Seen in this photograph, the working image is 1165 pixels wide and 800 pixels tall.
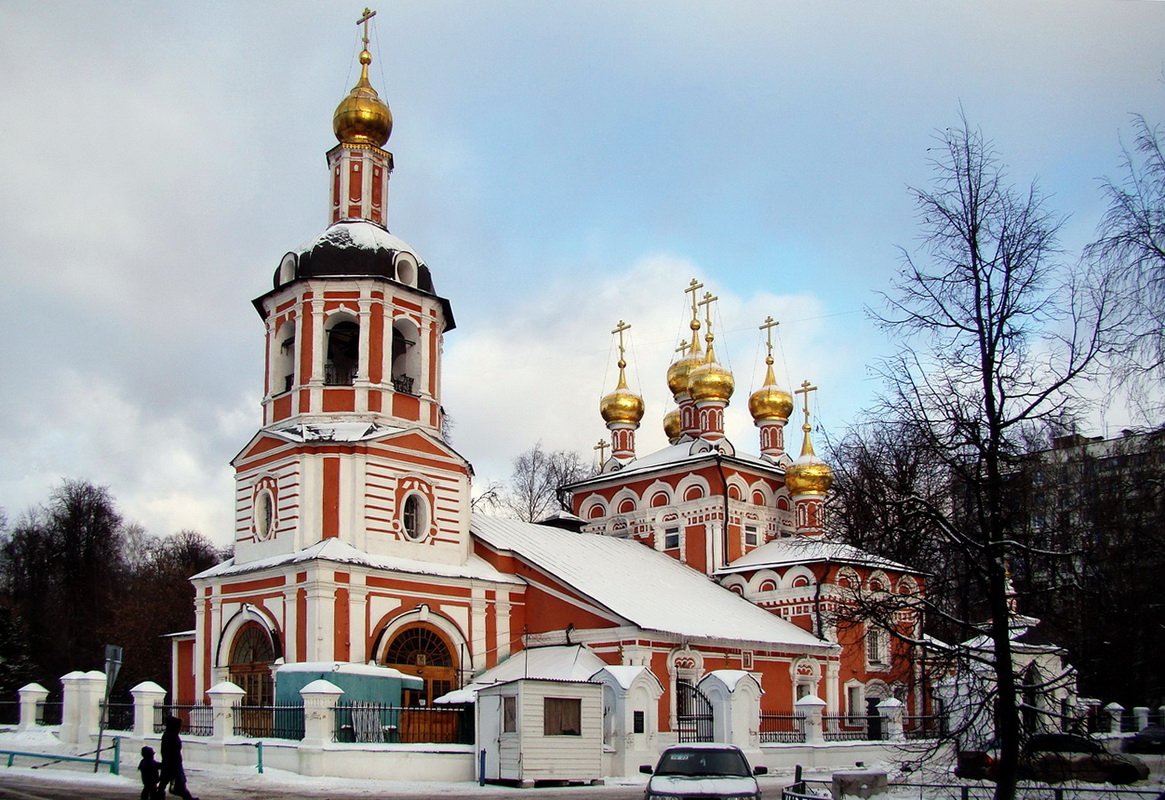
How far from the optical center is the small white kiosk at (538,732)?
64.5 ft

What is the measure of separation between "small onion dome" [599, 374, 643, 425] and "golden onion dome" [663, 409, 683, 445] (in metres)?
1.01

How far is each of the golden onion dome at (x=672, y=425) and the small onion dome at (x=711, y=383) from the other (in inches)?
124

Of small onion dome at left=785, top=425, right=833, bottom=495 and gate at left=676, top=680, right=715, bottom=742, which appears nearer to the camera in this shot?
gate at left=676, top=680, right=715, bottom=742

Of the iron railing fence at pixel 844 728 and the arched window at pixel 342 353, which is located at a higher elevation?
the arched window at pixel 342 353

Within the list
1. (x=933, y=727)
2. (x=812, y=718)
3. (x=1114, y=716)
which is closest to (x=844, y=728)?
(x=812, y=718)

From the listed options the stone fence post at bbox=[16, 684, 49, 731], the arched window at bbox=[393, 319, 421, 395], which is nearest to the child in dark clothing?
the stone fence post at bbox=[16, 684, 49, 731]

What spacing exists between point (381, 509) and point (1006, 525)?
15512mm

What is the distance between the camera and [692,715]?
87.1 feet

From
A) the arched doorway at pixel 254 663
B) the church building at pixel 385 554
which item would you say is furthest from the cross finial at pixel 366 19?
the arched doorway at pixel 254 663

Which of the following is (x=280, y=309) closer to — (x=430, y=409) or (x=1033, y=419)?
(x=430, y=409)

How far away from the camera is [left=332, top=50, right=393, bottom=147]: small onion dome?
28172 mm

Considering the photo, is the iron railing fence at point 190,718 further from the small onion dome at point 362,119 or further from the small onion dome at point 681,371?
the small onion dome at point 681,371

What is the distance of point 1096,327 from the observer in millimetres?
12031

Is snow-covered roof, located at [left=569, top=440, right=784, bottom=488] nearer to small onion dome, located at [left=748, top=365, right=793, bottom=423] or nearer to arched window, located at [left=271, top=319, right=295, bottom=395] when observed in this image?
small onion dome, located at [left=748, top=365, right=793, bottom=423]
